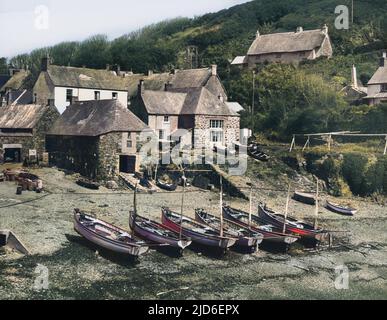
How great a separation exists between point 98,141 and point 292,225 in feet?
62.4

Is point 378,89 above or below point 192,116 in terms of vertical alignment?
above

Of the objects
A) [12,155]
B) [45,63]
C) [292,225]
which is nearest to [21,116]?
[12,155]

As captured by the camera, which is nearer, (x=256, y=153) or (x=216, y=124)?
(x=256, y=153)

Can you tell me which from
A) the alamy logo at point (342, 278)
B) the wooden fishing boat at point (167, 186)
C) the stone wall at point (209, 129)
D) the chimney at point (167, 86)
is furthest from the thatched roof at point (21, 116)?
the alamy logo at point (342, 278)

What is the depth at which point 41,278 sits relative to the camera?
24.4 metres

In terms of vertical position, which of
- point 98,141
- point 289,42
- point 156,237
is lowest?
point 156,237

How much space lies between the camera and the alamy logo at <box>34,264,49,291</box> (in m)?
23.6

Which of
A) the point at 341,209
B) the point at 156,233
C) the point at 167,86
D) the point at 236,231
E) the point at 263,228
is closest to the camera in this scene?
the point at 156,233

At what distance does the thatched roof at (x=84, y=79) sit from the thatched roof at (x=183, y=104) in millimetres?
9179

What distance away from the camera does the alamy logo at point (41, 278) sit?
23578mm

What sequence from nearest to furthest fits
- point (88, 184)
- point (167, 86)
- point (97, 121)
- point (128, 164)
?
1. point (88, 184)
2. point (128, 164)
3. point (97, 121)
4. point (167, 86)

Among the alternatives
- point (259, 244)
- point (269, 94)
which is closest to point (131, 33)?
point (269, 94)

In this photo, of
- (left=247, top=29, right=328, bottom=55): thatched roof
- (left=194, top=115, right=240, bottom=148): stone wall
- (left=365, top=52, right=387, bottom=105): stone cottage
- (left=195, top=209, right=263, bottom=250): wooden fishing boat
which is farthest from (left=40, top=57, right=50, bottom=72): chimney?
(left=365, top=52, right=387, bottom=105): stone cottage

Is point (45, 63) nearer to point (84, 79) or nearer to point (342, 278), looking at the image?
point (84, 79)
